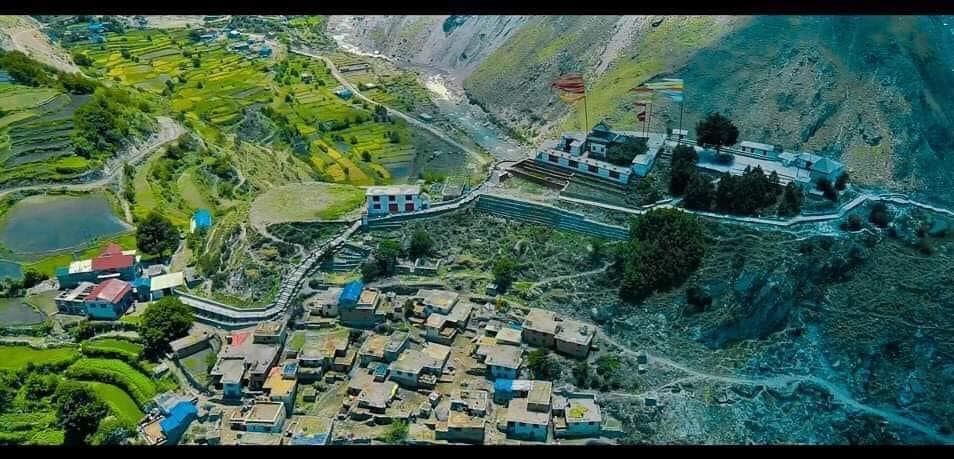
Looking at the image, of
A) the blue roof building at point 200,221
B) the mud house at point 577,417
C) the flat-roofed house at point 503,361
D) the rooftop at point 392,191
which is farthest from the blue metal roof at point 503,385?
the blue roof building at point 200,221

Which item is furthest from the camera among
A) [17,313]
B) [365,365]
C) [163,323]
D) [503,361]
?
[17,313]

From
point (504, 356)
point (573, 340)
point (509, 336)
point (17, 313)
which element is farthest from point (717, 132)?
point (17, 313)

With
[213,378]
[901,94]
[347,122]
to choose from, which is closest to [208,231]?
[213,378]

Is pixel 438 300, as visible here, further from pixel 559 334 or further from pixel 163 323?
pixel 163 323

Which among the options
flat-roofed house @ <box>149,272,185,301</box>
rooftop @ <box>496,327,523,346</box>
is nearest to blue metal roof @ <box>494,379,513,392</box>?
rooftop @ <box>496,327,523,346</box>

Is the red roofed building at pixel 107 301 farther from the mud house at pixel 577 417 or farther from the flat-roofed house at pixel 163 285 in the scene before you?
the mud house at pixel 577 417

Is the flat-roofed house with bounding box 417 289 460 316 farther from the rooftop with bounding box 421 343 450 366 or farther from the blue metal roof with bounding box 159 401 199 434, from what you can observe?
the blue metal roof with bounding box 159 401 199 434
